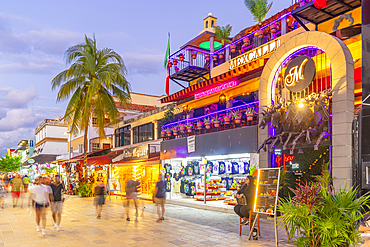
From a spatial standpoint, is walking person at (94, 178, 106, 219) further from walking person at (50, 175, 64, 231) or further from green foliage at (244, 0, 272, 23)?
green foliage at (244, 0, 272, 23)

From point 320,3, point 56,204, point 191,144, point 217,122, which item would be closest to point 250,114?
point 217,122

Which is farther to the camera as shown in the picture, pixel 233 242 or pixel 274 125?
pixel 274 125

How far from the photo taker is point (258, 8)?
17.1 meters

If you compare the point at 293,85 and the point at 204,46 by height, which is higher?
the point at 204,46

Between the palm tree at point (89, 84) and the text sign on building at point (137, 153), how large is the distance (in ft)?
7.79

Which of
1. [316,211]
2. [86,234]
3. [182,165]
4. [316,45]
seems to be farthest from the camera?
[182,165]

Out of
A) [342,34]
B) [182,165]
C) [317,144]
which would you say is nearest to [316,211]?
[317,144]

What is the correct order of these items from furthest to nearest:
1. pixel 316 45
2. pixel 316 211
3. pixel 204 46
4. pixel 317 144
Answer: pixel 204 46
pixel 316 45
pixel 317 144
pixel 316 211

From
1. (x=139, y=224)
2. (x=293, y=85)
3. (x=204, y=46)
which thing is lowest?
(x=139, y=224)

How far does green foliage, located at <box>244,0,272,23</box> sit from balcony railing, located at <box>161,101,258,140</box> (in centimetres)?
512

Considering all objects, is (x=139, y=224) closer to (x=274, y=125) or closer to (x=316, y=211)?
(x=274, y=125)

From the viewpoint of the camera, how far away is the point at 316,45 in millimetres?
11320

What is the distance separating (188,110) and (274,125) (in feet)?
31.9

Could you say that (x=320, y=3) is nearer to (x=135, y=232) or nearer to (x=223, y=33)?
(x=223, y=33)
